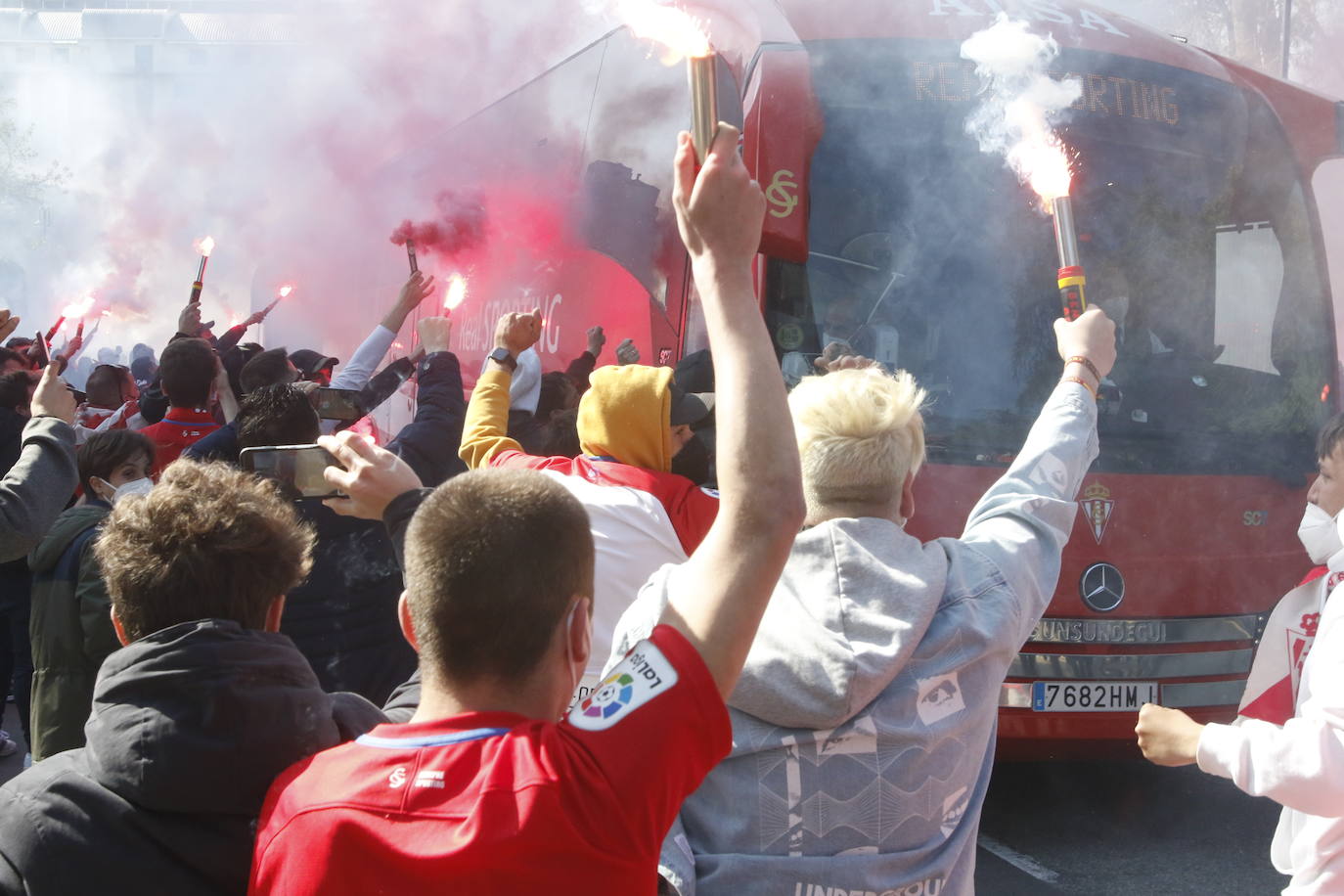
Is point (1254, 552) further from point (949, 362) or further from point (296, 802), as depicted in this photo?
point (296, 802)

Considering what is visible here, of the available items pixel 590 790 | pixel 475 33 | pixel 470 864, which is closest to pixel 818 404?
pixel 590 790

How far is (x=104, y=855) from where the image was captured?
1.49 metres

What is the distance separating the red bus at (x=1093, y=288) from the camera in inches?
181

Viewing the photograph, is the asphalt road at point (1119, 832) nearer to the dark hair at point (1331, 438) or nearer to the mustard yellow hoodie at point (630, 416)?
the dark hair at point (1331, 438)

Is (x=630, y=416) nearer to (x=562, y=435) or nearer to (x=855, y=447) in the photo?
(x=855, y=447)

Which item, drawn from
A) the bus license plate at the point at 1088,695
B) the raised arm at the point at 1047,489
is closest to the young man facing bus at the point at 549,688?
the raised arm at the point at 1047,489

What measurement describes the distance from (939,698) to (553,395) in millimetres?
4082

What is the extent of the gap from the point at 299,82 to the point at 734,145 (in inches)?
444

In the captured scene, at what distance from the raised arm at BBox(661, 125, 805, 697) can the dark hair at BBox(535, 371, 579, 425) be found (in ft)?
14.0

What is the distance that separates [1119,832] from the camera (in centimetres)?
478

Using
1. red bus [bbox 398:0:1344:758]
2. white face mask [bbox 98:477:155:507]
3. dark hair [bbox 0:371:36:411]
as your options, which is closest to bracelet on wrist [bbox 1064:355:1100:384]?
red bus [bbox 398:0:1344:758]

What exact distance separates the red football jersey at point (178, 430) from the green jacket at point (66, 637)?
4.28 ft

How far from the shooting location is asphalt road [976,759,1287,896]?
4223mm

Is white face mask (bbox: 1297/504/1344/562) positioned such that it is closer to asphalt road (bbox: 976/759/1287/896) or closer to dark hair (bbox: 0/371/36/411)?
asphalt road (bbox: 976/759/1287/896)
